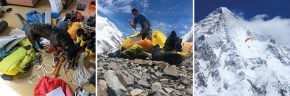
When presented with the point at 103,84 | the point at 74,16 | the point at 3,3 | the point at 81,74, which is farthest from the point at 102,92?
the point at 3,3

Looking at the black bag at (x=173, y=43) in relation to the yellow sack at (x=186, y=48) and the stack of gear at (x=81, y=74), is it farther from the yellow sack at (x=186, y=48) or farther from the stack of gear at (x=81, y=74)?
the stack of gear at (x=81, y=74)

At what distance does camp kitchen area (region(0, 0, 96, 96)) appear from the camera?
2307 mm

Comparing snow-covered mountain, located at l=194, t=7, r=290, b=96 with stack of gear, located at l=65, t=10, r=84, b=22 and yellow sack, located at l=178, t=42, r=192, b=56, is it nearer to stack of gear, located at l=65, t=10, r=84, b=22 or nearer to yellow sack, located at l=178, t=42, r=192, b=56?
yellow sack, located at l=178, t=42, r=192, b=56

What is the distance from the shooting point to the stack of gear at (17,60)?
2.37 meters

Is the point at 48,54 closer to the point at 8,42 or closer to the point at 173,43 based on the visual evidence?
the point at 8,42

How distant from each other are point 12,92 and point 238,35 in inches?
53.2

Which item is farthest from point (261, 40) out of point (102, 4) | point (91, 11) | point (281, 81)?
point (91, 11)

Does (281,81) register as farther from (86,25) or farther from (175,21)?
(86,25)

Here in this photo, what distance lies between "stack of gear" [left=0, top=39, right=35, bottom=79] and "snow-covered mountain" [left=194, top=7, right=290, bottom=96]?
1.15 meters

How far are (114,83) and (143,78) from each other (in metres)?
0.14

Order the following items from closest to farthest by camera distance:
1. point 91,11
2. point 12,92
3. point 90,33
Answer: point 12,92 → point 90,33 → point 91,11

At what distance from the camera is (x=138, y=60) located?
6.09ft

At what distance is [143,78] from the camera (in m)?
1.83

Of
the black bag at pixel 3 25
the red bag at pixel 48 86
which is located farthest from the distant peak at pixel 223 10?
the black bag at pixel 3 25
